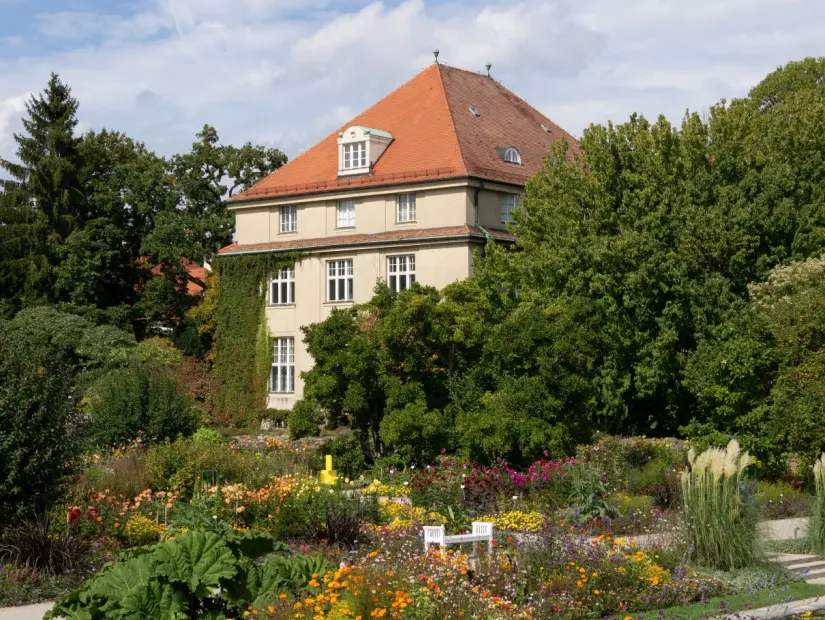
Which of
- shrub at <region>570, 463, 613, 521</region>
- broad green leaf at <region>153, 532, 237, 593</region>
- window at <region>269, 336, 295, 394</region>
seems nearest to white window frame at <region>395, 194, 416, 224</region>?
window at <region>269, 336, 295, 394</region>

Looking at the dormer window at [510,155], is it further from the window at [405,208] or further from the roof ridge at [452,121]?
the window at [405,208]

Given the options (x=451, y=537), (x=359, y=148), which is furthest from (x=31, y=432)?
(x=359, y=148)

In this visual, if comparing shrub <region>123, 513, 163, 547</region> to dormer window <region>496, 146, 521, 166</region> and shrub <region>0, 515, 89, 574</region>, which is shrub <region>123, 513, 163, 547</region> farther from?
dormer window <region>496, 146, 521, 166</region>

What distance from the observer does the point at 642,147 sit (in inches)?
1336

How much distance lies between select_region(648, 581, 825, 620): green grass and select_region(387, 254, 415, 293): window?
26851 mm

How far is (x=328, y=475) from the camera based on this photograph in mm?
23375

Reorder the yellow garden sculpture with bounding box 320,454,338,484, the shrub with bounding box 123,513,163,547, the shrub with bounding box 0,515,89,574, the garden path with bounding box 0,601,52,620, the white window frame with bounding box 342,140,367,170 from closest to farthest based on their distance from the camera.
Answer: the garden path with bounding box 0,601,52,620, the shrub with bounding box 0,515,89,574, the shrub with bounding box 123,513,163,547, the yellow garden sculpture with bounding box 320,454,338,484, the white window frame with bounding box 342,140,367,170

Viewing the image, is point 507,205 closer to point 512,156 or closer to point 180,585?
point 512,156

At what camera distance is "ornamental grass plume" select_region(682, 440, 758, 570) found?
51.7ft

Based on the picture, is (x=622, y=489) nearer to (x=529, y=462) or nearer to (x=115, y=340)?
(x=529, y=462)

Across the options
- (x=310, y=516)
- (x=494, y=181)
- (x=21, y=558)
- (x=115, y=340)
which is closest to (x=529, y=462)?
(x=310, y=516)

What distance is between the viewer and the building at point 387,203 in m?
40.7

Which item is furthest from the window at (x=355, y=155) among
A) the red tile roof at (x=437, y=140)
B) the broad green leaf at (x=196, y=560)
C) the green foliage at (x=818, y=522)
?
the broad green leaf at (x=196, y=560)

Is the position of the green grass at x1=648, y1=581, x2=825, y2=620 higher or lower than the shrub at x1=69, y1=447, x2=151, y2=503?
lower
